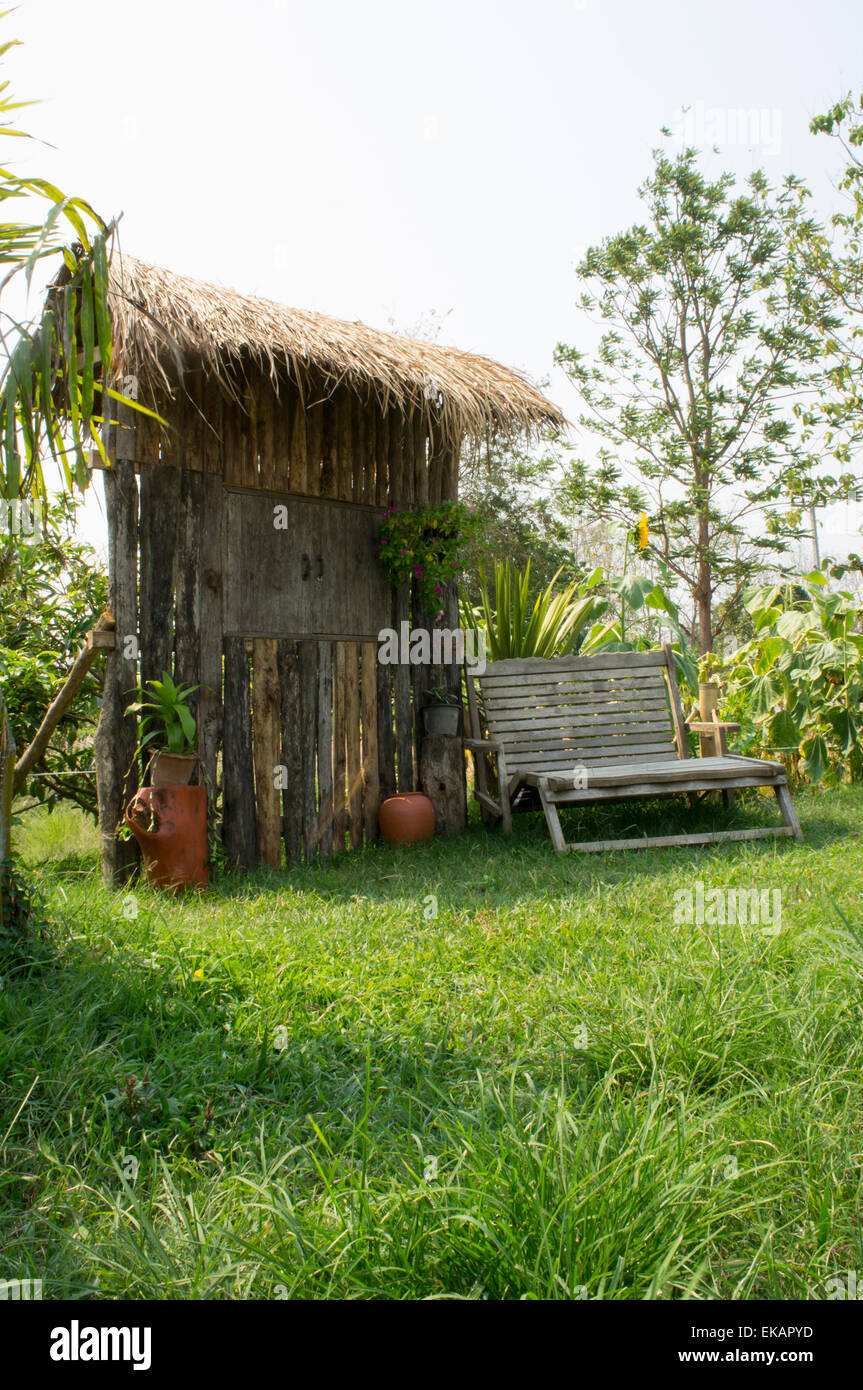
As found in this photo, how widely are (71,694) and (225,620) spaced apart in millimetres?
1016

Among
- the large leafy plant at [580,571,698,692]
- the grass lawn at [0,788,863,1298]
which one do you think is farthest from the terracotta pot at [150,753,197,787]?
the large leafy plant at [580,571,698,692]

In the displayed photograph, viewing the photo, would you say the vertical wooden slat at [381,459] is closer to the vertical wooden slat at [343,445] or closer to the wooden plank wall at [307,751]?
the vertical wooden slat at [343,445]

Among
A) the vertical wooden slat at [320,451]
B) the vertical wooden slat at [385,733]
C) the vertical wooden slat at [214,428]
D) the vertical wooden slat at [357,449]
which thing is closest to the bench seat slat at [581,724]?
the vertical wooden slat at [385,733]

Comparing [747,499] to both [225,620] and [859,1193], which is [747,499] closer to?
[225,620]

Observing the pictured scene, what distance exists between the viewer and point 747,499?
12930mm

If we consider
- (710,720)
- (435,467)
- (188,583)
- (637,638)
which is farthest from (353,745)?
(637,638)

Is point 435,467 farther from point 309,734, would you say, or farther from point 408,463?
point 309,734

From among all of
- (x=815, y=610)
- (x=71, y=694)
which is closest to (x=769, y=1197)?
(x=71, y=694)

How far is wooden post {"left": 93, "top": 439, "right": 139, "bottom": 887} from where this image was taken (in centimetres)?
463

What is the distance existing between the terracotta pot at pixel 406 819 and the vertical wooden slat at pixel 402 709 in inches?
9.8

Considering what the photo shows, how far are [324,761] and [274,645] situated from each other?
2.53 ft

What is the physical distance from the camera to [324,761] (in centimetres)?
554

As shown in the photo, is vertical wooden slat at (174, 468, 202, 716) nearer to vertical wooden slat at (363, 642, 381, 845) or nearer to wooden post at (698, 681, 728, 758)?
vertical wooden slat at (363, 642, 381, 845)

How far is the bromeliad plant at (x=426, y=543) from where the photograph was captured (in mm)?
5812
